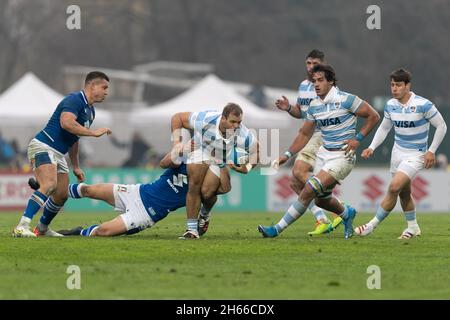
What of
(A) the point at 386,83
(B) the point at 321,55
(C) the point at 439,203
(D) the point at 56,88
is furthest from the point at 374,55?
(B) the point at 321,55

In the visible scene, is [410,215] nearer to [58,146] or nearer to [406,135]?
[406,135]

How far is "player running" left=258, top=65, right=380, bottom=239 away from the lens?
1714 cm

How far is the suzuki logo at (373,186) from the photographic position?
32500 mm

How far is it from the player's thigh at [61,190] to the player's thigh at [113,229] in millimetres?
640

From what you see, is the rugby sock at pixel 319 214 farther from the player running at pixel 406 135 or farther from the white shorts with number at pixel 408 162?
the white shorts with number at pixel 408 162

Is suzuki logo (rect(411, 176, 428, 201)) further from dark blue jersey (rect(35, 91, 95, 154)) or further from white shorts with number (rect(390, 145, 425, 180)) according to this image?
dark blue jersey (rect(35, 91, 95, 154))

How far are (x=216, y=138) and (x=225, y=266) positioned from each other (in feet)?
9.69

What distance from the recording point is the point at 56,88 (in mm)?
70625

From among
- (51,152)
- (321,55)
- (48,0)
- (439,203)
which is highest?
(48,0)

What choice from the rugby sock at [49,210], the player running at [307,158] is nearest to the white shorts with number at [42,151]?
the rugby sock at [49,210]

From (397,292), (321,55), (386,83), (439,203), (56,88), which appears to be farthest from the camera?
(56,88)

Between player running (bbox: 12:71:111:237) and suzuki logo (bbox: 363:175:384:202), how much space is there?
1627 centimetres
